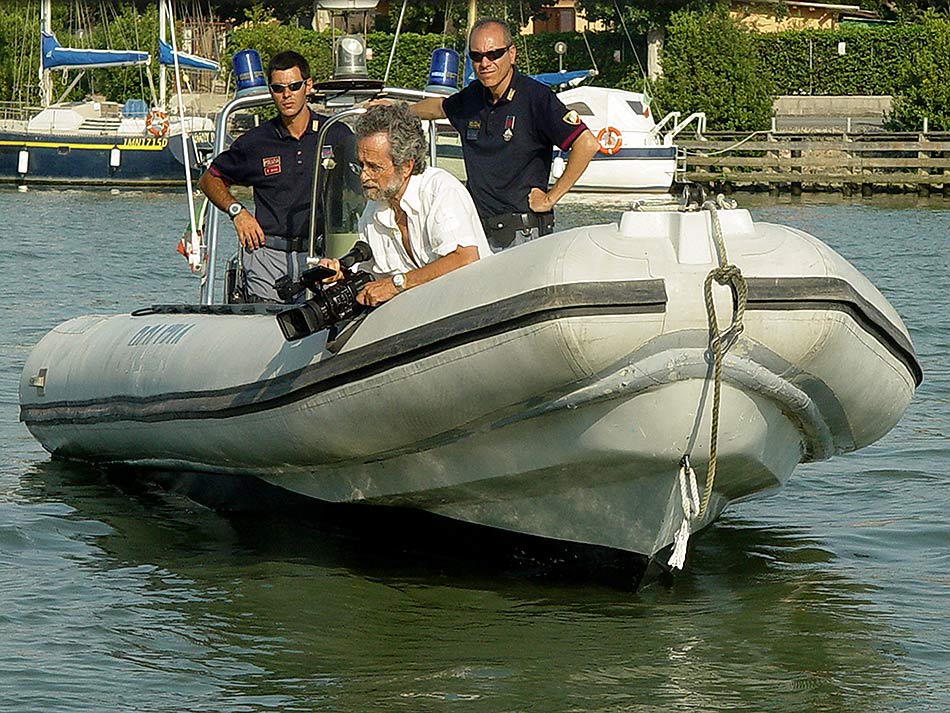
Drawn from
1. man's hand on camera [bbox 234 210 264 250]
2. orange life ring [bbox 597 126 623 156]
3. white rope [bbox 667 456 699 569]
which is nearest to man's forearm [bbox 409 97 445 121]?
man's hand on camera [bbox 234 210 264 250]

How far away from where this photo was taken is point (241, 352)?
6.70m

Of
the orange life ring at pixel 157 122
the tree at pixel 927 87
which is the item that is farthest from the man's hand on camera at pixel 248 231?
the tree at pixel 927 87

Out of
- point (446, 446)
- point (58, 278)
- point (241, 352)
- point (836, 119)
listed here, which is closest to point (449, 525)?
point (446, 446)

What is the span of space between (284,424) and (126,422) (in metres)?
1.53

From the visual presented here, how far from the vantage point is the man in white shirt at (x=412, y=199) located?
595 centimetres

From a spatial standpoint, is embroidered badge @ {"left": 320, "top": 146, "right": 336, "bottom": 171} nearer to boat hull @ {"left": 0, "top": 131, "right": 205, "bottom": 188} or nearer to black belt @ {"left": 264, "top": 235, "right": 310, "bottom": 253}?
black belt @ {"left": 264, "top": 235, "right": 310, "bottom": 253}

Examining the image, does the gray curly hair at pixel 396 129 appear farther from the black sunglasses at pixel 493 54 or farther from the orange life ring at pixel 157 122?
the orange life ring at pixel 157 122

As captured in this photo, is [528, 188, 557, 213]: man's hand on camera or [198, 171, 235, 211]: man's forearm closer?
[528, 188, 557, 213]: man's hand on camera

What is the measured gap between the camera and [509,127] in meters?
6.91

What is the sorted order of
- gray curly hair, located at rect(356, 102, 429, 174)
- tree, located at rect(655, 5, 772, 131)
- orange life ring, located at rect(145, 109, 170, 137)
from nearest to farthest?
gray curly hair, located at rect(356, 102, 429, 174), orange life ring, located at rect(145, 109, 170, 137), tree, located at rect(655, 5, 772, 131)

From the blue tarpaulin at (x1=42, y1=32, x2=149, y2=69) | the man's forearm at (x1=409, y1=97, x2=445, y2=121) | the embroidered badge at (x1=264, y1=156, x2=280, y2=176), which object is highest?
the blue tarpaulin at (x1=42, y1=32, x2=149, y2=69)

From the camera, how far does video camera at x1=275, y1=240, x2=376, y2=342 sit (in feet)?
19.5

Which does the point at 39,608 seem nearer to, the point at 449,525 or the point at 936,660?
the point at 449,525

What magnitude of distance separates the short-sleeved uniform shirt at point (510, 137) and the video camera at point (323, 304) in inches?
41.6
